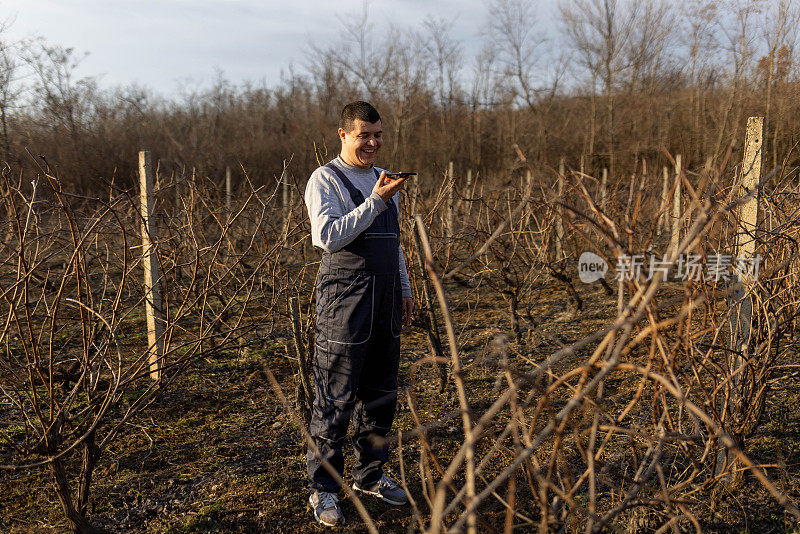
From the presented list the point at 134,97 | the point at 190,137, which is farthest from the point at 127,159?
the point at 134,97

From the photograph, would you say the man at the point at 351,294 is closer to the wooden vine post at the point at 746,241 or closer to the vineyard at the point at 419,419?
the vineyard at the point at 419,419

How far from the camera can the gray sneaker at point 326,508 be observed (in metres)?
2.13

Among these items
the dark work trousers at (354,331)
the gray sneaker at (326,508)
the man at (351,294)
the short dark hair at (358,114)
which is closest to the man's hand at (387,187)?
the man at (351,294)

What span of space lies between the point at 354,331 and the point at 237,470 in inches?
41.4

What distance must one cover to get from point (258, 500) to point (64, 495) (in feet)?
2.33

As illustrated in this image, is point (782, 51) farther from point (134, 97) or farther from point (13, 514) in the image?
point (134, 97)

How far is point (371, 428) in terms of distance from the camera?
88.9 inches

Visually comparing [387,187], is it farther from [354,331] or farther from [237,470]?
[237,470]

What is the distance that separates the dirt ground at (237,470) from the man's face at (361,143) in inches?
33.9

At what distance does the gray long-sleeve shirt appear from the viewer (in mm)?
1918

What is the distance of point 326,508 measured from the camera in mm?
2152

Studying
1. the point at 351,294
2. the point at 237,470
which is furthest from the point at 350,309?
the point at 237,470

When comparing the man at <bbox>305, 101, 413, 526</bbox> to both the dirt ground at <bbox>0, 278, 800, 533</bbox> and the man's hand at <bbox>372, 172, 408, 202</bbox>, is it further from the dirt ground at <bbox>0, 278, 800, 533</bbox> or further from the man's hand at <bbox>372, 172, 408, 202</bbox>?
the dirt ground at <bbox>0, 278, 800, 533</bbox>

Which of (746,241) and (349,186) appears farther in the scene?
(746,241)
